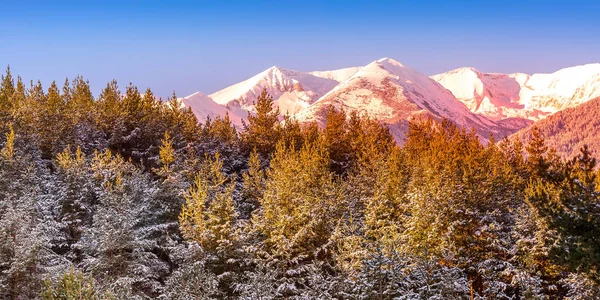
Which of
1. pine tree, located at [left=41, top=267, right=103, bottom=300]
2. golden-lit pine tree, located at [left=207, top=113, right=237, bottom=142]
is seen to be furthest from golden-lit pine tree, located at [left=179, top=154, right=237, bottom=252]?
golden-lit pine tree, located at [left=207, top=113, right=237, bottom=142]

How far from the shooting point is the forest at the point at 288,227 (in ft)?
71.1

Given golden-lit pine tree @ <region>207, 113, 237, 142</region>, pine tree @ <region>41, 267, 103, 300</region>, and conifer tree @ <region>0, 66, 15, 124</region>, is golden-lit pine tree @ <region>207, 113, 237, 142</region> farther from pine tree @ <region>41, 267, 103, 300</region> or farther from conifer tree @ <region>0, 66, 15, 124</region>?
pine tree @ <region>41, 267, 103, 300</region>

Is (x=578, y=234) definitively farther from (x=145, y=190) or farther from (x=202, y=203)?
(x=145, y=190)

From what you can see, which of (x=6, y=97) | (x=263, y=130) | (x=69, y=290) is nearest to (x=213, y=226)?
(x=69, y=290)

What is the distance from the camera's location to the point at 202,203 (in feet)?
92.1

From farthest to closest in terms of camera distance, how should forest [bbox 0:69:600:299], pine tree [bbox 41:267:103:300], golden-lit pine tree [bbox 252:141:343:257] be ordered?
golden-lit pine tree [bbox 252:141:343:257], forest [bbox 0:69:600:299], pine tree [bbox 41:267:103:300]

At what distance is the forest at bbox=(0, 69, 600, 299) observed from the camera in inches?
853

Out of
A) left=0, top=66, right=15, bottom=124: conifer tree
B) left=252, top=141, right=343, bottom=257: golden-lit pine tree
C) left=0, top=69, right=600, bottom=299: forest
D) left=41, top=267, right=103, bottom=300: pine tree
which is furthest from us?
left=0, top=66, right=15, bottom=124: conifer tree

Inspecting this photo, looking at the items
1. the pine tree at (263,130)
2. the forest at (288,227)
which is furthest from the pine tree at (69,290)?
the pine tree at (263,130)

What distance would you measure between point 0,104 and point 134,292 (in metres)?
42.7

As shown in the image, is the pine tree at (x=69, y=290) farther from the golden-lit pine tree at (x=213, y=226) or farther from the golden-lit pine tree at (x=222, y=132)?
the golden-lit pine tree at (x=222, y=132)

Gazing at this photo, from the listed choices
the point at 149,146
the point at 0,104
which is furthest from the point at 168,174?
the point at 0,104

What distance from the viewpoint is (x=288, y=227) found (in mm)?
28438

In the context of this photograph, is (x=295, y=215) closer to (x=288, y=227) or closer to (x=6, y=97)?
(x=288, y=227)
